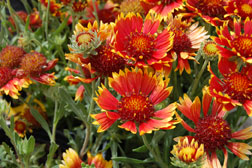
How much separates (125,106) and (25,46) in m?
0.70

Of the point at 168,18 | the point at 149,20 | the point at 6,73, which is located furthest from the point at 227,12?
the point at 6,73

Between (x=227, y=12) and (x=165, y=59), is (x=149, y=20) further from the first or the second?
(x=227, y=12)

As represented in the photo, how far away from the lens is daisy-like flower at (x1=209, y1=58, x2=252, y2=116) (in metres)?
0.92

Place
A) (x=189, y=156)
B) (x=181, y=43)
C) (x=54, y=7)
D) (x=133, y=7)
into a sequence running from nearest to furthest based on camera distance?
1. (x=189, y=156)
2. (x=181, y=43)
3. (x=133, y=7)
4. (x=54, y=7)

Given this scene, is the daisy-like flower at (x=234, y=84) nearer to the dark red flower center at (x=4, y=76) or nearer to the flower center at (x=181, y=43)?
the flower center at (x=181, y=43)

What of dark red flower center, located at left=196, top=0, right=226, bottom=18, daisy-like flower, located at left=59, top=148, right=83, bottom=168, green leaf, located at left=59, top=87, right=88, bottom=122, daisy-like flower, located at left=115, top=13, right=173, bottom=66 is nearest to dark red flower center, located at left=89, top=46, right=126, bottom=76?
daisy-like flower, located at left=115, top=13, right=173, bottom=66

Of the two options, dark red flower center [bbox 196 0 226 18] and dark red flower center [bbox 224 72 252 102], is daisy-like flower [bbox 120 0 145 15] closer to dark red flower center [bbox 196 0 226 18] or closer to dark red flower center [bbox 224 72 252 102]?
dark red flower center [bbox 196 0 226 18]

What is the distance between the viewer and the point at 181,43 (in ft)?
3.51

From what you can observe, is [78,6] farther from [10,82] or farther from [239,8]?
Answer: [239,8]

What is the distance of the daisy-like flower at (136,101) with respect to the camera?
88cm

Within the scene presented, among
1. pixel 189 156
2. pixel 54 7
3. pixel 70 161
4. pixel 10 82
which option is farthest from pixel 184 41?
pixel 54 7

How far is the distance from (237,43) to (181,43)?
18cm

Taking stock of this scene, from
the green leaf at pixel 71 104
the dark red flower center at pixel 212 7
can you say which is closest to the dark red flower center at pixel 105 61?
the green leaf at pixel 71 104

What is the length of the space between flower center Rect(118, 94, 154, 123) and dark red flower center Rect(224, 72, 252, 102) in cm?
25
